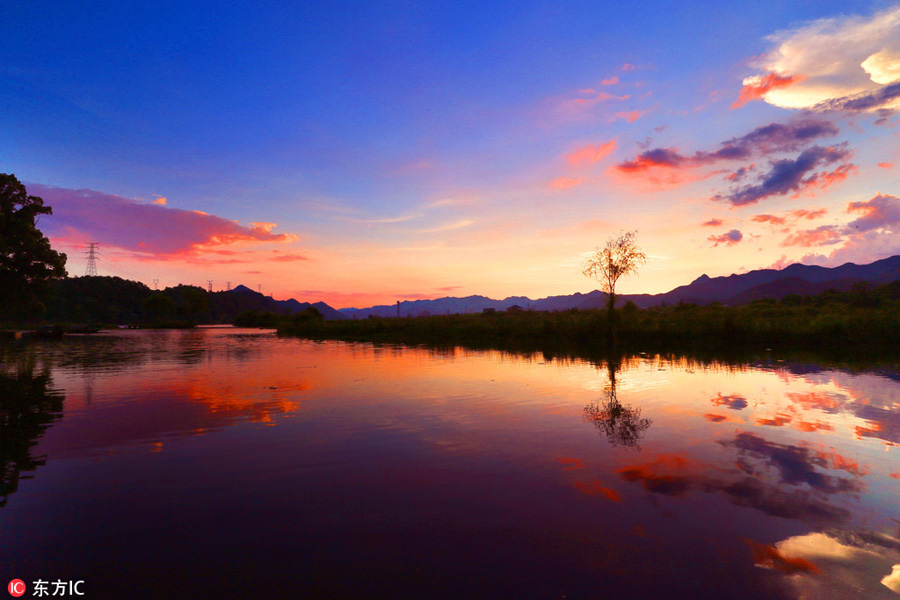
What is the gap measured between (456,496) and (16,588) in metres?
5.65

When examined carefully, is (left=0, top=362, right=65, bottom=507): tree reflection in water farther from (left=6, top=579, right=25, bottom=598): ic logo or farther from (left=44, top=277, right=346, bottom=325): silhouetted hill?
(left=44, top=277, right=346, bottom=325): silhouetted hill

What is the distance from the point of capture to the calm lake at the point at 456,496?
15.8 ft

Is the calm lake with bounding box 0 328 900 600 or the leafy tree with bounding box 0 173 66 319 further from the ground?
the leafy tree with bounding box 0 173 66 319

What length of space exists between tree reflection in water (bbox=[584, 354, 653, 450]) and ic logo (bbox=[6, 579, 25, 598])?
403 inches

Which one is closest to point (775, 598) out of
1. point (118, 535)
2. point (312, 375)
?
point (118, 535)

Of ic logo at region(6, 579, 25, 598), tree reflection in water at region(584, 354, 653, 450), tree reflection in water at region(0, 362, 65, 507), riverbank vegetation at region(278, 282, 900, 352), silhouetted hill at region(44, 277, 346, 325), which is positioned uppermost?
silhouetted hill at region(44, 277, 346, 325)

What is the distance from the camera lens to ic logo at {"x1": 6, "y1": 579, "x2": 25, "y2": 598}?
4.58m

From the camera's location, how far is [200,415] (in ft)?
41.5

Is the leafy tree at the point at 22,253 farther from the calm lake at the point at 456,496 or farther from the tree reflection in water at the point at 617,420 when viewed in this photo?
the tree reflection in water at the point at 617,420

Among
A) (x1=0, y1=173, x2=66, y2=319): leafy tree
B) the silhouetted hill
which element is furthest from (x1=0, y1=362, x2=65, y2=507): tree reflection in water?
the silhouetted hill

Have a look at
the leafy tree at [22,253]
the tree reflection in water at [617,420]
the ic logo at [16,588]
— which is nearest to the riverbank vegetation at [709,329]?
the tree reflection in water at [617,420]

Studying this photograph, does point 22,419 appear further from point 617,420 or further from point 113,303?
point 113,303

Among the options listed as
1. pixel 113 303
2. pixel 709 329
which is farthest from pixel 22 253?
pixel 113 303

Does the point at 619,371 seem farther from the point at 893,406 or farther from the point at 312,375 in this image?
the point at 312,375
